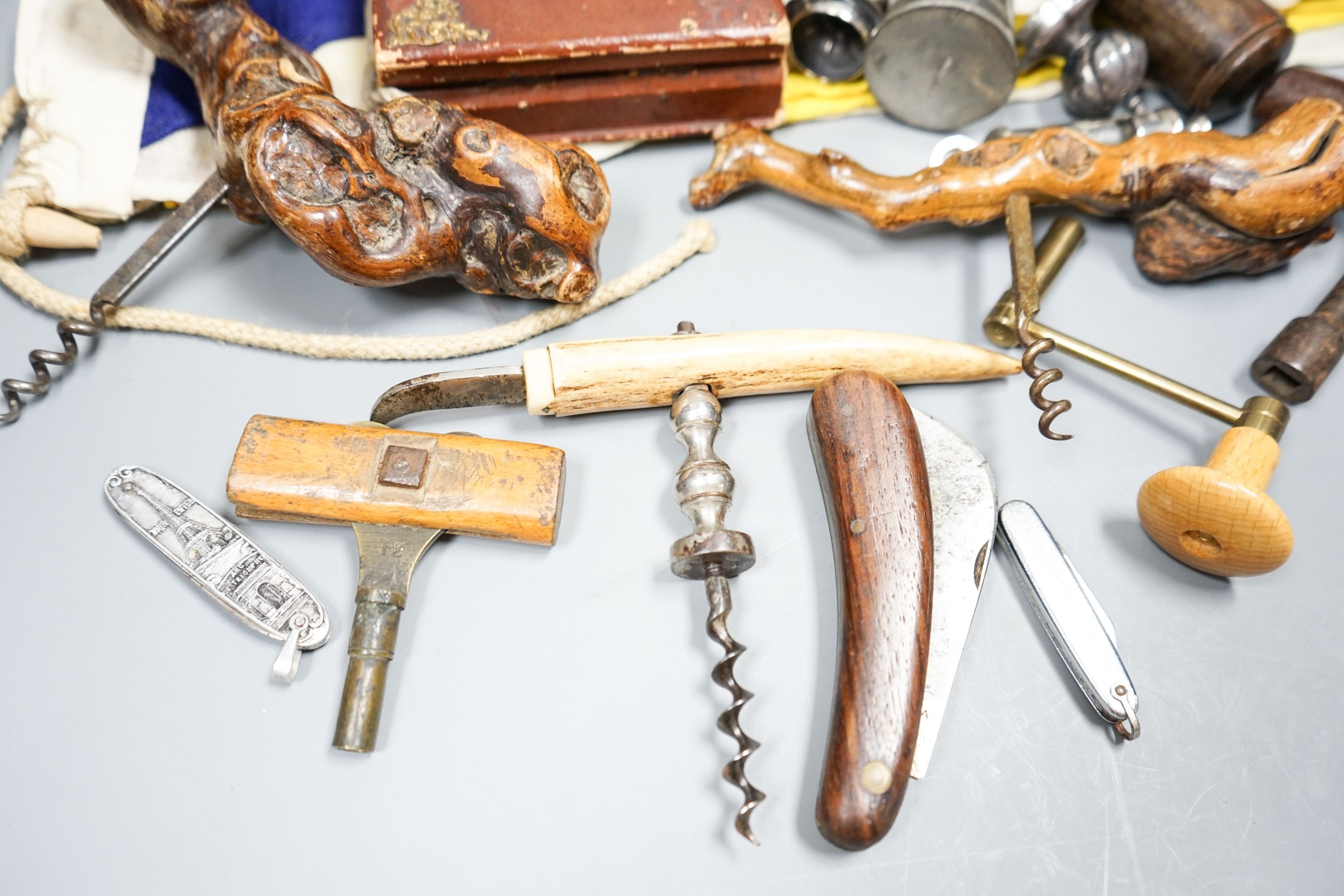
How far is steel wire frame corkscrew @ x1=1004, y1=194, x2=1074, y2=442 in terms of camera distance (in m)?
1.36

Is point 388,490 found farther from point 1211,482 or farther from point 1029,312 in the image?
point 1211,482

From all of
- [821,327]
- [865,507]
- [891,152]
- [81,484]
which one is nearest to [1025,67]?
[891,152]

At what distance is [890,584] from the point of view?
1.21m

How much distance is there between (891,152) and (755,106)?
11.3 inches

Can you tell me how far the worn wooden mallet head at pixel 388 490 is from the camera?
129 centimetres

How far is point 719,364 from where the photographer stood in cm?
139

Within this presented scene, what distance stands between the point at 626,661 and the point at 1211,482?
810 millimetres

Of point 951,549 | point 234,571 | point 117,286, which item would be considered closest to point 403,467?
point 234,571

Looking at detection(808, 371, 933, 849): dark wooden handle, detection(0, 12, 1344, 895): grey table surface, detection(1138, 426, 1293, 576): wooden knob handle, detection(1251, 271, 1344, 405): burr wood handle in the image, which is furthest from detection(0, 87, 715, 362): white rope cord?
detection(1251, 271, 1344, 405): burr wood handle

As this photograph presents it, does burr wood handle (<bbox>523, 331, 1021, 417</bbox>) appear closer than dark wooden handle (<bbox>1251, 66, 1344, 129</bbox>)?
Yes

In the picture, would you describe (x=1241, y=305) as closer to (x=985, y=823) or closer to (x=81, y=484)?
(x=985, y=823)

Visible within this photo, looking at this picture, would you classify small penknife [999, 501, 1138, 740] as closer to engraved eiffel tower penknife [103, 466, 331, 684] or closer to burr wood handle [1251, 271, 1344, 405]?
burr wood handle [1251, 271, 1344, 405]

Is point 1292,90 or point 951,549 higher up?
point 1292,90

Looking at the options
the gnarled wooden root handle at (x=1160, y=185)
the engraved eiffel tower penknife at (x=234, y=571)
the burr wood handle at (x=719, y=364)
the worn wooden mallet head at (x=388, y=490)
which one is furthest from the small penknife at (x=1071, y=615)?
the engraved eiffel tower penknife at (x=234, y=571)
